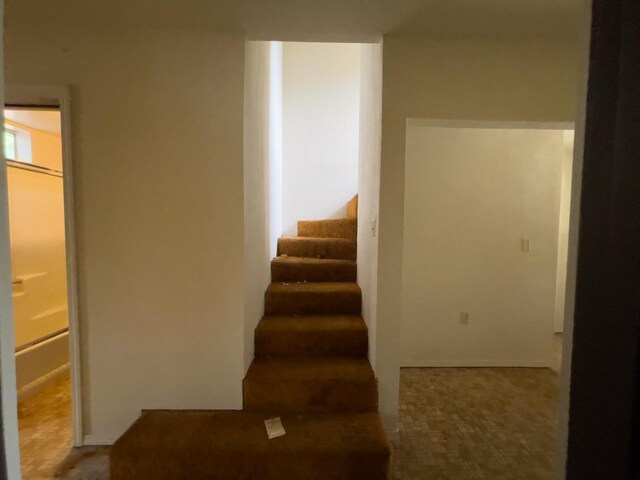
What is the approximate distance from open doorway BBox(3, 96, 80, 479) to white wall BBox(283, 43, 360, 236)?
6.74 ft

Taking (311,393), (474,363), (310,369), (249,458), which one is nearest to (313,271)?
(310,369)

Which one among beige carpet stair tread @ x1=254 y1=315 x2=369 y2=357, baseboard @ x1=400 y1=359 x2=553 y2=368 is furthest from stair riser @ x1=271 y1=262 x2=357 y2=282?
baseboard @ x1=400 y1=359 x2=553 y2=368

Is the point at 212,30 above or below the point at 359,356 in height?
above

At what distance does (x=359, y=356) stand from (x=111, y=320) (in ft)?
4.94

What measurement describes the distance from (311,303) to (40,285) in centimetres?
229

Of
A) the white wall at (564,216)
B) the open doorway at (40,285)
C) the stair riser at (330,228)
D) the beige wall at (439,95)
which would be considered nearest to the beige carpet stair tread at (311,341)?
the beige wall at (439,95)

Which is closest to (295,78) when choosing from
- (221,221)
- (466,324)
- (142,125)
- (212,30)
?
(212,30)

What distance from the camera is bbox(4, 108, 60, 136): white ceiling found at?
2.52 meters

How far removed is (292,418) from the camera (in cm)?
164

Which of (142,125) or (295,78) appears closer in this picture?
(142,125)

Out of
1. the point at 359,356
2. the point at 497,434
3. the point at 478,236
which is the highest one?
the point at 478,236

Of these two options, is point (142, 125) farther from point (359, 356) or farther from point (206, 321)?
point (359, 356)

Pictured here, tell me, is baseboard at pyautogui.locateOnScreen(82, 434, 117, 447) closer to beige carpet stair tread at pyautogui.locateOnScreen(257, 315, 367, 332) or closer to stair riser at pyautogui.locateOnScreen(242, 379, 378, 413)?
stair riser at pyautogui.locateOnScreen(242, 379, 378, 413)

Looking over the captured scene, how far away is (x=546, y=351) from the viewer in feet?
→ 8.87
